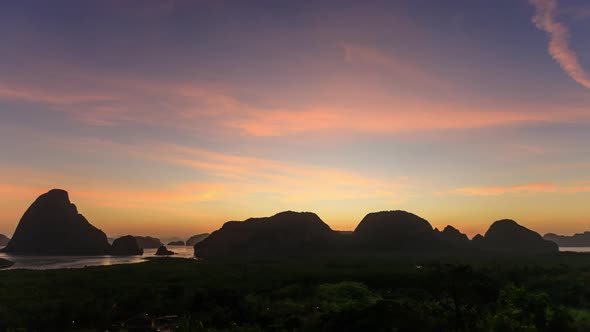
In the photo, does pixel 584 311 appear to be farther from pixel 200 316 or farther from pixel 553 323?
pixel 200 316

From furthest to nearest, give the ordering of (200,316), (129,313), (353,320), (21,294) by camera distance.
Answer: (21,294) → (129,313) → (200,316) → (353,320)

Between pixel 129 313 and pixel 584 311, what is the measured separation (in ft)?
134

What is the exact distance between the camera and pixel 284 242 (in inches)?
7795

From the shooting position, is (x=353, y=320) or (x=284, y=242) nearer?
(x=353, y=320)

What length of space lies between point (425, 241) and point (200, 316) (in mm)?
175984

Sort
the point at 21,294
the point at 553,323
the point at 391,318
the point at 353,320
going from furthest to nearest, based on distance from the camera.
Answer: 1. the point at 21,294
2. the point at 553,323
3. the point at 353,320
4. the point at 391,318

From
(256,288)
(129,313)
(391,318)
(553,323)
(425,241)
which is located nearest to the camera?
(391,318)

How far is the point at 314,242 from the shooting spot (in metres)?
196

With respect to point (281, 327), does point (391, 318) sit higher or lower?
higher

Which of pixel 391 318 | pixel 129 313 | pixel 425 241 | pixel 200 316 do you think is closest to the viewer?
pixel 391 318

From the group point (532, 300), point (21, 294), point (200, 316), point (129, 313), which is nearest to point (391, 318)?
point (532, 300)

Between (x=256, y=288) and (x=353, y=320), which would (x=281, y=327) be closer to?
(x=353, y=320)

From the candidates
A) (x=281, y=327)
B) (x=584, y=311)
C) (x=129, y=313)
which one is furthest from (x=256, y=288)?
(x=584, y=311)

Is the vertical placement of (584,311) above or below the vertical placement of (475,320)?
below
